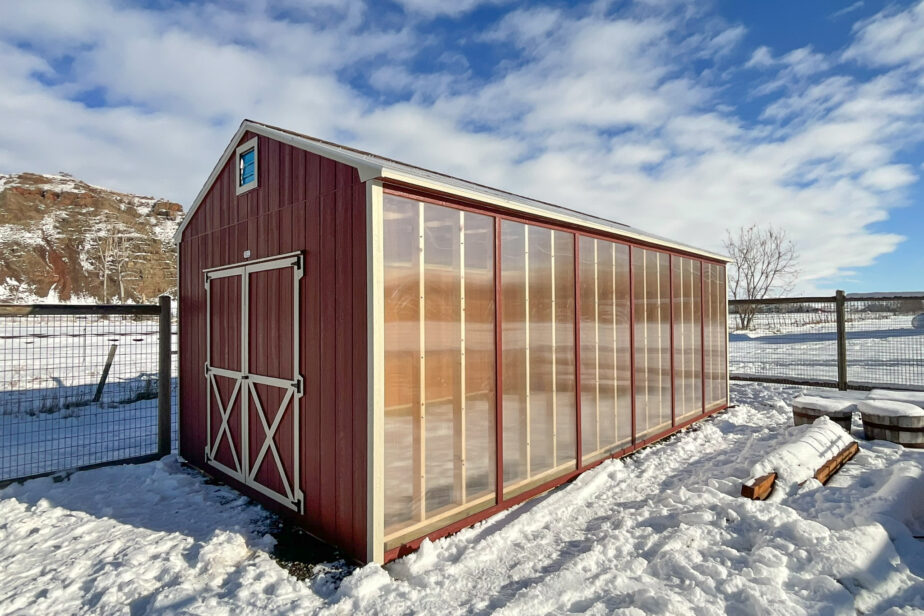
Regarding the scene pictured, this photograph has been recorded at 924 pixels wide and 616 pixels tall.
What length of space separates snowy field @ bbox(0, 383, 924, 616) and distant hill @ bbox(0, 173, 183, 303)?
3243 centimetres

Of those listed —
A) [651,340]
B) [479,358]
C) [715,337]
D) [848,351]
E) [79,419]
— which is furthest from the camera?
[848,351]

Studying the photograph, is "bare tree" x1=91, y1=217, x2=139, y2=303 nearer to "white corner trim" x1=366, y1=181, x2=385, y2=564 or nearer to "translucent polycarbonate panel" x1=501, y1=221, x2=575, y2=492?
"translucent polycarbonate panel" x1=501, y1=221, x2=575, y2=492

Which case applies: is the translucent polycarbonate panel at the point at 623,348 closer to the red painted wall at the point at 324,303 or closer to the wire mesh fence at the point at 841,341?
the red painted wall at the point at 324,303

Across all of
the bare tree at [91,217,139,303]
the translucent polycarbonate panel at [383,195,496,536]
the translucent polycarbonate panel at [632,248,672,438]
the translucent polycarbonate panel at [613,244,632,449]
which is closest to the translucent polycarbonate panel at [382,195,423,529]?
the translucent polycarbonate panel at [383,195,496,536]

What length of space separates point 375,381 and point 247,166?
9.06 feet

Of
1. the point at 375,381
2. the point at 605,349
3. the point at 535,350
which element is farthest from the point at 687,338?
the point at 375,381

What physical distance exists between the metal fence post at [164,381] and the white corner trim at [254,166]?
6.11 feet

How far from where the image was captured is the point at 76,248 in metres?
38.8

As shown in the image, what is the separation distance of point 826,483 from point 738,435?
74.4 inches

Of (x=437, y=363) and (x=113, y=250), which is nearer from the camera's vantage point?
(x=437, y=363)

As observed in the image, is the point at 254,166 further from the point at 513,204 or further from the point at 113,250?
the point at 113,250

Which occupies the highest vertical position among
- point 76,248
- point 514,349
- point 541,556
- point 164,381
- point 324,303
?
point 76,248

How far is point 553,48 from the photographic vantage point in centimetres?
579

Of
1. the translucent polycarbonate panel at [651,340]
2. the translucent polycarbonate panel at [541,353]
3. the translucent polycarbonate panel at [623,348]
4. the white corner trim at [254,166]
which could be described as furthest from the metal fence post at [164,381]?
the translucent polycarbonate panel at [651,340]
